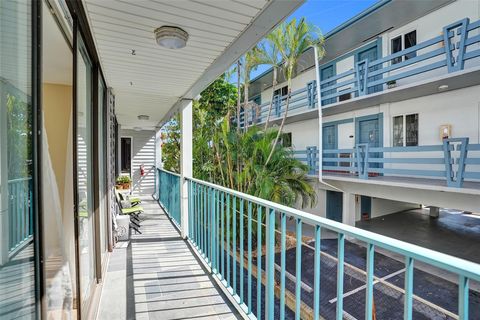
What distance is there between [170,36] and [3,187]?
1747mm

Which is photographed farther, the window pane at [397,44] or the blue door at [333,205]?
the blue door at [333,205]

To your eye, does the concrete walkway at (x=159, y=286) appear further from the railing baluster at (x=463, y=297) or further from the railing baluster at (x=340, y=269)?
the railing baluster at (x=463, y=297)

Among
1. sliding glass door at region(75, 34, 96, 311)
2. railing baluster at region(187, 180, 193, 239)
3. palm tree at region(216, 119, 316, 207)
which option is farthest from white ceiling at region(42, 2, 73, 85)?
palm tree at region(216, 119, 316, 207)

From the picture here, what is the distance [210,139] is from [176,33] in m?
4.15

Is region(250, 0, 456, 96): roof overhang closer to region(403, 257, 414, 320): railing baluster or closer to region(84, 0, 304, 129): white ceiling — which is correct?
region(84, 0, 304, 129): white ceiling

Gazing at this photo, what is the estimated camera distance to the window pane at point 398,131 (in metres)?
7.82

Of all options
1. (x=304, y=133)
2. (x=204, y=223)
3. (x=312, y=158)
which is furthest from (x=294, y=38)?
(x=304, y=133)

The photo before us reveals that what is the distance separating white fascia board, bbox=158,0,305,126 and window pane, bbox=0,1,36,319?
1.41m

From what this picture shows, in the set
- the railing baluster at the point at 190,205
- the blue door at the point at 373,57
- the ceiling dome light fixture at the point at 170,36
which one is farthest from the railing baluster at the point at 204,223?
the blue door at the point at 373,57

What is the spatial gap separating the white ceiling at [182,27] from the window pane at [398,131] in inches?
262

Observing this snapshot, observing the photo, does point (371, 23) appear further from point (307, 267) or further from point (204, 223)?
point (204, 223)

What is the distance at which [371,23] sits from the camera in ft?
25.3

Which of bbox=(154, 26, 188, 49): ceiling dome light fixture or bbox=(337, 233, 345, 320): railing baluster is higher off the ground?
bbox=(154, 26, 188, 49): ceiling dome light fixture

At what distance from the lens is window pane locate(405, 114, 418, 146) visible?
7444 mm
